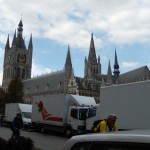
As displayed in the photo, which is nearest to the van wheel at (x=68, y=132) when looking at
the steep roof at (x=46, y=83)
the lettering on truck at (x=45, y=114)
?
the lettering on truck at (x=45, y=114)

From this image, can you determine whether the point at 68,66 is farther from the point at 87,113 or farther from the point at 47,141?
the point at 47,141

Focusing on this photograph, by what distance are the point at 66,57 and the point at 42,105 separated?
75920 millimetres

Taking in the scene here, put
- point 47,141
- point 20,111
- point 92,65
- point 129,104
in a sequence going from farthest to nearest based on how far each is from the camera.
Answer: point 92,65 → point 20,111 → point 47,141 → point 129,104

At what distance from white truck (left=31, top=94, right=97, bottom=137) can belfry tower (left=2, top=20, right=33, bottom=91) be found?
100 m

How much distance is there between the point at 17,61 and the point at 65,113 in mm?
106765

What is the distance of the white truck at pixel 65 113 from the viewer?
87.1ft

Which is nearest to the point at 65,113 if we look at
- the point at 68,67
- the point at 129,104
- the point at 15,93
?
the point at 129,104

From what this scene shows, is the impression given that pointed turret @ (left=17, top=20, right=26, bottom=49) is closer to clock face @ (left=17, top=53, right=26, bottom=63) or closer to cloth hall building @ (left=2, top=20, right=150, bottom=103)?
cloth hall building @ (left=2, top=20, right=150, bottom=103)

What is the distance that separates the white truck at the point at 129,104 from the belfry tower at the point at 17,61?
11012 centimetres

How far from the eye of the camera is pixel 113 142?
3240mm

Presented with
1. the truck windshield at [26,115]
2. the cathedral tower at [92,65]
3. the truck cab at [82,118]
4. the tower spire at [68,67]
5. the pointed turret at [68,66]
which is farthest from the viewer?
the cathedral tower at [92,65]

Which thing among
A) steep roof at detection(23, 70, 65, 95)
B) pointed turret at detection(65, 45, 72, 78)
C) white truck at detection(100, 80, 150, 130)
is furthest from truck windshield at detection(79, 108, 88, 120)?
steep roof at detection(23, 70, 65, 95)

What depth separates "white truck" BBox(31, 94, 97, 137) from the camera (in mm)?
26552

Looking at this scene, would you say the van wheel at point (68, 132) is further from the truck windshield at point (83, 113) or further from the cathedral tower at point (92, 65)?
the cathedral tower at point (92, 65)
